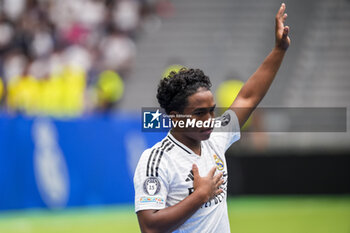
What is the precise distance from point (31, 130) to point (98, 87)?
4.63 m

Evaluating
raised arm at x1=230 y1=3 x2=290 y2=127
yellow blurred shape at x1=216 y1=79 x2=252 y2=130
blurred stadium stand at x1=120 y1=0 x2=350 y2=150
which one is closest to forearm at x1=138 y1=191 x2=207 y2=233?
raised arm at x1=230 y1=3 x2=290 y2=127

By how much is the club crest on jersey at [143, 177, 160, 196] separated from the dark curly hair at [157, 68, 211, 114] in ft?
1.44

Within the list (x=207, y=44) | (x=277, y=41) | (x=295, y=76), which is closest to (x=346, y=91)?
(x=295, y=76)

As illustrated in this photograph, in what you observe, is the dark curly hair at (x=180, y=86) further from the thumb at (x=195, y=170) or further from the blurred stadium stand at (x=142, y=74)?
the blurred stadium stand at (x=142, y=74)

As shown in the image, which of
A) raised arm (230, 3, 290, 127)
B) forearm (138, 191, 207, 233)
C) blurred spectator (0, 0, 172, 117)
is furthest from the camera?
blurred spectator (0, 0, 172, 117)

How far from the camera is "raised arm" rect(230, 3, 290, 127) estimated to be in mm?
4047

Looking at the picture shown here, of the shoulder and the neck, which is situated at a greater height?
the neck

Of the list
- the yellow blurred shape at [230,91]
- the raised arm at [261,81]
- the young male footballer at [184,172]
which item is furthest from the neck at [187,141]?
the yellow blurred shape at [230,91]

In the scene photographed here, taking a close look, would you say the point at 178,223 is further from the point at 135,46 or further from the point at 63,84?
the point at 135,46

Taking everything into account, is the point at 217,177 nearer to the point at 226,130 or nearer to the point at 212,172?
the point at 212,172

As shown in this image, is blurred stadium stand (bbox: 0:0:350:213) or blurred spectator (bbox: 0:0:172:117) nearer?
blurred stadium stand (bbox: 0:0:350:213)

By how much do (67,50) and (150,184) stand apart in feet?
43.7

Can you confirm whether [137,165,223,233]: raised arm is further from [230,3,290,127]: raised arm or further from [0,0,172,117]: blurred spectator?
[0,0,172,117]: blurred spectator

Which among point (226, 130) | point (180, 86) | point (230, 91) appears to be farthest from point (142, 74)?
point (180, 86)
